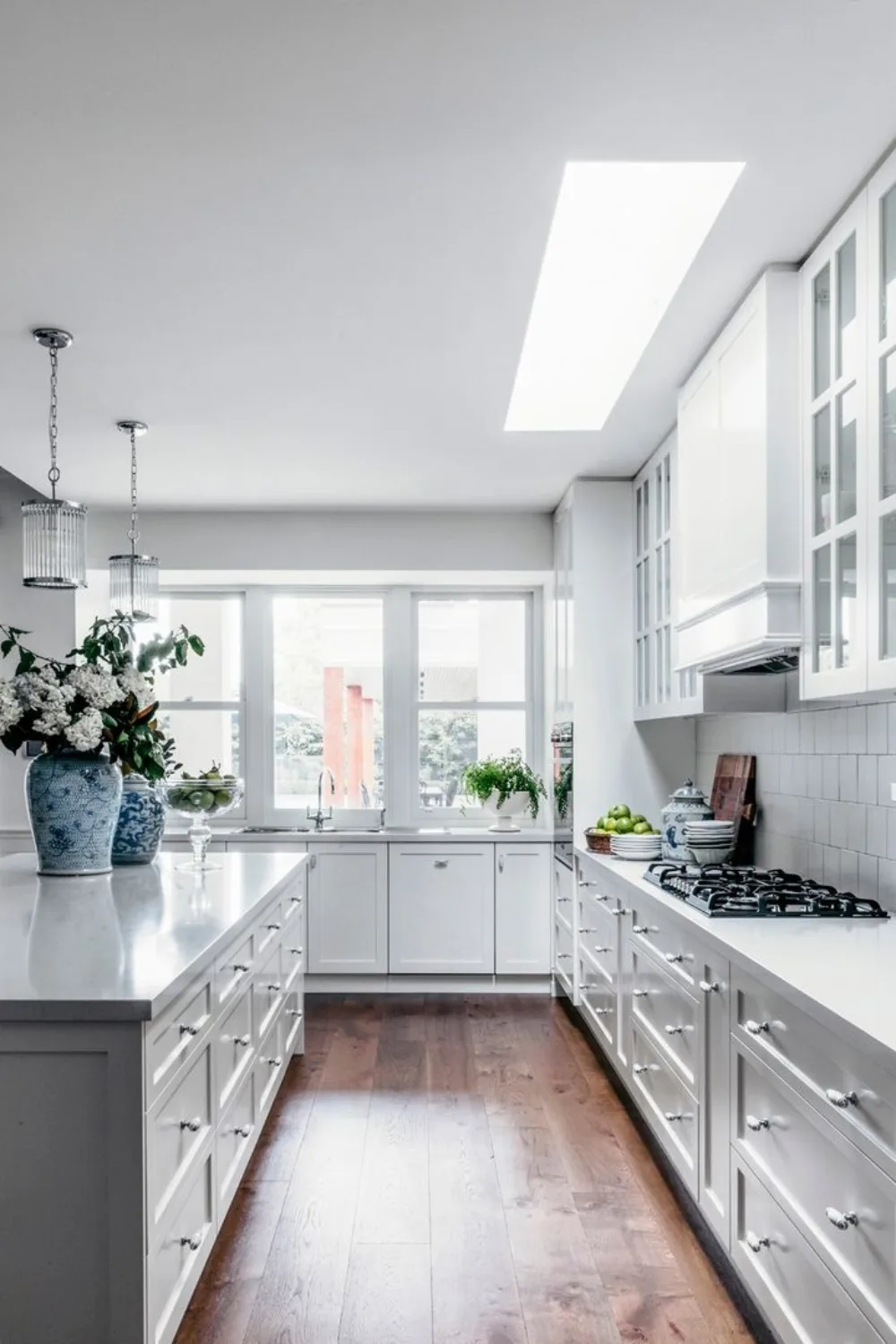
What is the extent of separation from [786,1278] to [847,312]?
78.3 inches

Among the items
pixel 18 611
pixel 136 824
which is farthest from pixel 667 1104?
pixel 18 611

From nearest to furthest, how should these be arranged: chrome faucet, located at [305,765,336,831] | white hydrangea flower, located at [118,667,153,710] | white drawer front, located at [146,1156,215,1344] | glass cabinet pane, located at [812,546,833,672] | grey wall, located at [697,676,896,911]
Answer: white drawer front, located at [146,1156,215,1344] → glass cabinet pane, located at [812,546,833,672] → grey wall, located at [697,676,896,911] → white hydrangea flower, located at [118,667,153,710] → chrome faucet, located at [305,765,336,831]

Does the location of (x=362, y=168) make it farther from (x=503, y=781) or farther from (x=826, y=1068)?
(x=503, y=781)

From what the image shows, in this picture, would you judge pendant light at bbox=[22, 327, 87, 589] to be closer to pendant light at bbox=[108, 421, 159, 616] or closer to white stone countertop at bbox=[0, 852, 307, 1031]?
pendant light at bbox=[108, 421, 159, 616]

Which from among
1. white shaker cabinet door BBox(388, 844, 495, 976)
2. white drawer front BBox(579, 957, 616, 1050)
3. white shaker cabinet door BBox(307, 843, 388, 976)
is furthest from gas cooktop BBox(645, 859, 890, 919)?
white shaker cabinet door BBox(307, 843, 388, 976)

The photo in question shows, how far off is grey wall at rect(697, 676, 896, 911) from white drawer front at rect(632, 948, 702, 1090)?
0.60 meters

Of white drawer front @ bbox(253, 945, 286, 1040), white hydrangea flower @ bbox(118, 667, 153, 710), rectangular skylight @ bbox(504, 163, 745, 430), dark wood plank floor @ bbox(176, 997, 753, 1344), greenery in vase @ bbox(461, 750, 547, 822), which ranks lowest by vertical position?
dark wood plank floor @ bbox(176, 997, 753, 1344)

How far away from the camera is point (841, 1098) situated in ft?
5.78

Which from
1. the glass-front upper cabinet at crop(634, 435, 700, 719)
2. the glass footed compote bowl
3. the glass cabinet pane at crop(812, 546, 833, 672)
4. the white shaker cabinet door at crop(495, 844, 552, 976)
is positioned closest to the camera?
the glass cabinet pane at crop(812, 546, 833, 672)

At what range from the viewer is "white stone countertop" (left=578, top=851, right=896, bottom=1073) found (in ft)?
5.65

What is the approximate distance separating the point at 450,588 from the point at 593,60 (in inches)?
169

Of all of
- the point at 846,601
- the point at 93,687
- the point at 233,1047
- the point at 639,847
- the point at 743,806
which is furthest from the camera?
the point at 639,847

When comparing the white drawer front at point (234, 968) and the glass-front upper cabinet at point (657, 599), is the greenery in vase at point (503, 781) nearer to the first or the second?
the glass-front upper cabinet at point (657, 599)

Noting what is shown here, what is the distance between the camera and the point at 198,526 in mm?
5527
